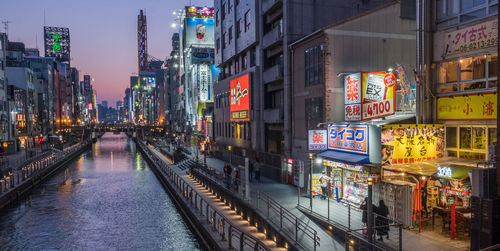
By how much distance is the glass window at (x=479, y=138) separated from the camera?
16.8 meters

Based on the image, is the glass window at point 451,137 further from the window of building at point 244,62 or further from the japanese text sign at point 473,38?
the window of building at point 244,62

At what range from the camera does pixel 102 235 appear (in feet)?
81.8

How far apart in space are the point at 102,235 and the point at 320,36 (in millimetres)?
18680

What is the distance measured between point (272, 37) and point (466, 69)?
62.3 ft

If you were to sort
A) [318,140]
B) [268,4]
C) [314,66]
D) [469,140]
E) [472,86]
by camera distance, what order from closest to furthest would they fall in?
[472,86]
[469,140]
[318,140]
[314,66]
[268,4]

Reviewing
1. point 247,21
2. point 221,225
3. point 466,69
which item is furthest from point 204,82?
point 466,69

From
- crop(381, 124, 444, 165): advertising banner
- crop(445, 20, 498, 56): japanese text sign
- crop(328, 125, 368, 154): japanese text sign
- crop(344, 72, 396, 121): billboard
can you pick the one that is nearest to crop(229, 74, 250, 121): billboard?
crop(328, 125, 368, 154): japanese text sign

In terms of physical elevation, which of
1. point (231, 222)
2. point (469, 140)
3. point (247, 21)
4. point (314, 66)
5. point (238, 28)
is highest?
point (238, 28)

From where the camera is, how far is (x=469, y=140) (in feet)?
57.8

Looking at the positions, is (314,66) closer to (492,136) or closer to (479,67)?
(479,67)

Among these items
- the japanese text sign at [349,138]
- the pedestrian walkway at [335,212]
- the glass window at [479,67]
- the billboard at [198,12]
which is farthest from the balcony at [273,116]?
the billboard at [198,12]

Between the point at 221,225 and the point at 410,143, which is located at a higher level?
the point at 410,143

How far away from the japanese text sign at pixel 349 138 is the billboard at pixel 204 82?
204 ft

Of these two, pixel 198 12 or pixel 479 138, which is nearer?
pixel 479 138
